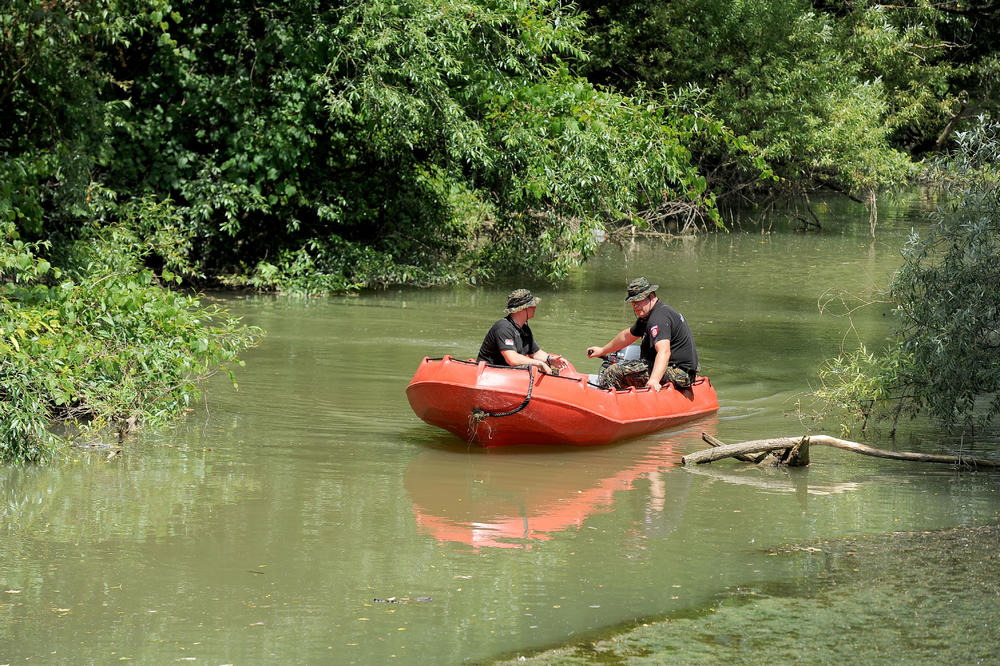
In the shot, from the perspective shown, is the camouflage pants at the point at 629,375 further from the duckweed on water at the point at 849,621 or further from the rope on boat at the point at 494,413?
the duckweed on water at the point at 849,621

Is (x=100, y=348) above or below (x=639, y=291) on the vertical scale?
below

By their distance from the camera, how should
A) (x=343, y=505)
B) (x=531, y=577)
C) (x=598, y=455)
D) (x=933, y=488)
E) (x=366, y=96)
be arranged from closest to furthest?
(x=531, y=577) → (x=343, y=505) → (x=933, y=488) → (x=598, y=455) → (x=366, y=96)

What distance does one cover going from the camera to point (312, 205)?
19.3 metres

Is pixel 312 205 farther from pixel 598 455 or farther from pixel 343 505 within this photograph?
pixel 343 505

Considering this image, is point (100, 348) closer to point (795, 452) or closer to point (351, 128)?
point (795, 452)

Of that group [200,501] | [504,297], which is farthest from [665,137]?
[200,501]

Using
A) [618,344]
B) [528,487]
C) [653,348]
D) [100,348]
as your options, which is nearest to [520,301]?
[653,348]

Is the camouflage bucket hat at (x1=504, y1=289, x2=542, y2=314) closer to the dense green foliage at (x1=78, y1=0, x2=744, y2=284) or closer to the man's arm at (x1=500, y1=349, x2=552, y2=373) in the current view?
the man's arm at (x1=500, y1=349, x2=552, y2=373)

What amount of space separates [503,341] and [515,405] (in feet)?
2.17

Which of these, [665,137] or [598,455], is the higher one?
[665,137]

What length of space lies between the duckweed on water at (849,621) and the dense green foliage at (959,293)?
8.10ft

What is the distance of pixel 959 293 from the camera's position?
9.94m

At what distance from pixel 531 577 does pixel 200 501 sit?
2.74 m

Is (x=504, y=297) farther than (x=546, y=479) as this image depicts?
Yes
